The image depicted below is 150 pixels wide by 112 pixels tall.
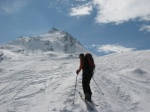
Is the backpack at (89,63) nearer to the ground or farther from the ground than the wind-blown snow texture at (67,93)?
farther from the ground

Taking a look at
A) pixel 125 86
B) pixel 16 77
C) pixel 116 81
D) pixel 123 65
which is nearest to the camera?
pixel 125 86

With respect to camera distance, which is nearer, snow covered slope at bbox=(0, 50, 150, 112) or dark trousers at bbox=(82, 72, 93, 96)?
snow covered slope at bbox=(0, 50, 150, 112)

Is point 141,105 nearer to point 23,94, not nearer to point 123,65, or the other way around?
point 23,94

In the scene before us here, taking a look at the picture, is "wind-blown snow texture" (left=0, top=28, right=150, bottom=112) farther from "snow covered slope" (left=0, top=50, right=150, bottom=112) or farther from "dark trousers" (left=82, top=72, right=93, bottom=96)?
"dark trousers" (left=82, top=72, right=93, bottom=96)

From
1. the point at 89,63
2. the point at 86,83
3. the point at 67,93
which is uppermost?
the point at 89,63

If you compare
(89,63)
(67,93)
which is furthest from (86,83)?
(67,93)

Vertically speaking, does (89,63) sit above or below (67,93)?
above

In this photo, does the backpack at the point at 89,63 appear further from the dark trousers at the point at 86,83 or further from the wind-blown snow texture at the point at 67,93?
the wind-blown snow texture at the point at 67,93

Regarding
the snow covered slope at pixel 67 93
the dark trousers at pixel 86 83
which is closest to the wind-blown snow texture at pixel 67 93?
the snow covered slope at pixel 67 93

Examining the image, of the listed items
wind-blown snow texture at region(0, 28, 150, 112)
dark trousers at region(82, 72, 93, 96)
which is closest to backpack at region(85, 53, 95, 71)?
dark trousers at region(82, 72, 93, 96)

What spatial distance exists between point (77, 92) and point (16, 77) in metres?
8.11

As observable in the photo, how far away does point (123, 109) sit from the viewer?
1405cm

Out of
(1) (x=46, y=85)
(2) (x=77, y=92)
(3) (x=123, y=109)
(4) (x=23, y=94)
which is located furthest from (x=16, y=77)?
(3) (x=123, y=109)

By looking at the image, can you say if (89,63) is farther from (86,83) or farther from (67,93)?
(67,93)
